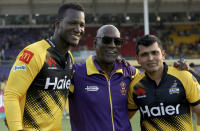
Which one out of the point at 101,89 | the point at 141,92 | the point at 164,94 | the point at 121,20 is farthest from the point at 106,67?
the point at 121,20

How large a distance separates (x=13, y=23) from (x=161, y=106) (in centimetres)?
2880

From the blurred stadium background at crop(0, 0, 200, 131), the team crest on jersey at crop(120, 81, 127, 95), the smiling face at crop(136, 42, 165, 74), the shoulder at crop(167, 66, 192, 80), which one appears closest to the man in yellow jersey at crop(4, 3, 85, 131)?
the team crest on jersey at crop(120, 81, 127, 95)

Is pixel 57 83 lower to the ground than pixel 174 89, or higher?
higher

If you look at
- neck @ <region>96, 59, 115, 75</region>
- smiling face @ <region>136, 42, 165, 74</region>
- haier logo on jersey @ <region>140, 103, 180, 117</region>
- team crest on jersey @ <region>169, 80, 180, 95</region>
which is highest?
smiling face @ <region>136, 42, 165, 74</region>

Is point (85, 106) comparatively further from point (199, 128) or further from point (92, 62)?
point (199, 128)

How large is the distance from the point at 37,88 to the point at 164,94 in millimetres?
1370

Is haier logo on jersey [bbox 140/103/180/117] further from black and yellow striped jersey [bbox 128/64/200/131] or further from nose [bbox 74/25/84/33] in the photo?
nose [bbox 74/25/84/33]

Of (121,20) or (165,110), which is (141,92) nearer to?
(165,110)

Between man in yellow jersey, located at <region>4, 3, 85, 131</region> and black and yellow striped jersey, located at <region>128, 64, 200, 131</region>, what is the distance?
3.05 feet

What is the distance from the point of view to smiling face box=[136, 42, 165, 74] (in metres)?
3.09

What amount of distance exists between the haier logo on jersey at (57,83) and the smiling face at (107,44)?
499mm

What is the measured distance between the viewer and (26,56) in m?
2.70

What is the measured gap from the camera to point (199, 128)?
323cm

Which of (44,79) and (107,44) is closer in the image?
(44,79)
